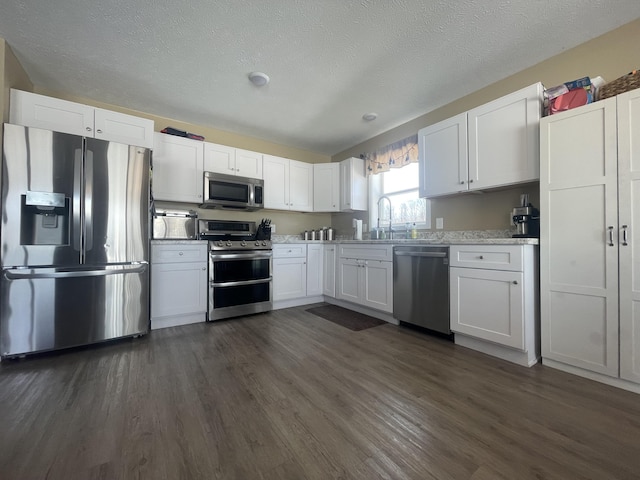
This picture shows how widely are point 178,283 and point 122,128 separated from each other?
1.66 metres

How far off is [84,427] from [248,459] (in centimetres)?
86

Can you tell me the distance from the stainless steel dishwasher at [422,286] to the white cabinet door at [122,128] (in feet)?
9.49

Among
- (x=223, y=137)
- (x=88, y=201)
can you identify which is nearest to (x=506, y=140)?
(x=223, y=137)

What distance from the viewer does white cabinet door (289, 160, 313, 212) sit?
412cm

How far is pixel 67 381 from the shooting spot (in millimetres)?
1717

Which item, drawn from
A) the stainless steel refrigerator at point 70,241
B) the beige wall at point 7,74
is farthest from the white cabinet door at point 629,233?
the beige wall at point 7,74

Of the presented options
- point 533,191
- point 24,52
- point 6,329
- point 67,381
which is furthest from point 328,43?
point 6,329

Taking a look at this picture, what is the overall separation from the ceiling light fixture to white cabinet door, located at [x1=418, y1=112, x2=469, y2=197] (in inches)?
68.3

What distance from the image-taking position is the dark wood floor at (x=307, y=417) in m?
1.06

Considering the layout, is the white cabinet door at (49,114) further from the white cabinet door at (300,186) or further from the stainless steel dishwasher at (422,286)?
the stainless steel dishwasher at (422,286)

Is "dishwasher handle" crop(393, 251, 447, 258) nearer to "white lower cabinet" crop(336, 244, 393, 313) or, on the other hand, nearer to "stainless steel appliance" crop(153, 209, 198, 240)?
"white lower cabinet" crop(336, 244, 393, 313)

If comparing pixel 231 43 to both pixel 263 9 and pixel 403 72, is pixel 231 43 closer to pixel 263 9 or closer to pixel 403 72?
pixel 263 9

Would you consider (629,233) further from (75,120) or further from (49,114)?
(49,114)

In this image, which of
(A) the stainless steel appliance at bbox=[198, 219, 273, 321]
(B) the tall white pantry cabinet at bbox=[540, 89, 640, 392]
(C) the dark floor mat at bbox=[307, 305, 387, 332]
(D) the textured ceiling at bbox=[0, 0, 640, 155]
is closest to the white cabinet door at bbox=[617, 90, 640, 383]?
(B) the tall white pantry cabinet at bbox=[540, 89, 640, 392]
